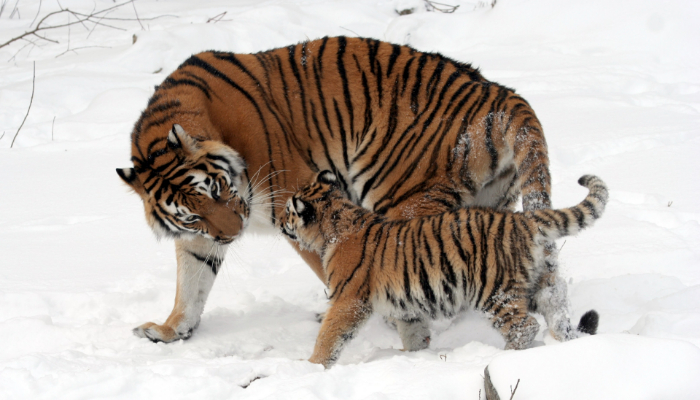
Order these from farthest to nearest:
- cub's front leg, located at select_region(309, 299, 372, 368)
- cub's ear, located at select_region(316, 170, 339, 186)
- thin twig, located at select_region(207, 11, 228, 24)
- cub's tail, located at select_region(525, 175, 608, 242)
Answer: thin twig, located at select_region(207, 11, 228, 24) → cub's ear, located at select_region(316, 170, 339, 186) → cub's front leg, located at select_region(309, 299, 372, 368) → cub's tail, located at select_region(525, 175, 608, 242)

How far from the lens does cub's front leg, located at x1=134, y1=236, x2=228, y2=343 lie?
11.1ft

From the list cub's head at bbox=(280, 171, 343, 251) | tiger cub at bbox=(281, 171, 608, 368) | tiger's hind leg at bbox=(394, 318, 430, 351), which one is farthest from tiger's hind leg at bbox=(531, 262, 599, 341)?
cub's head at bbox=(280, 171, 343, 251)

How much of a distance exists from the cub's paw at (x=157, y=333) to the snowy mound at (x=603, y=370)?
2030mm

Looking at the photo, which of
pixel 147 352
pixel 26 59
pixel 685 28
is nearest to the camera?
pixel 147 352

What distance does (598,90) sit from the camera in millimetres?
6914

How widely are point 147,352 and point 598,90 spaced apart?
5.76 meters

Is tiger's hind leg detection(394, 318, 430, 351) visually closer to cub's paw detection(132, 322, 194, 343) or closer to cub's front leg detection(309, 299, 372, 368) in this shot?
cub's front leg detection(309, 299, 372, 368)

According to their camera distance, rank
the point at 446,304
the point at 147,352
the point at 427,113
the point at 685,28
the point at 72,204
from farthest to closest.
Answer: the point at 685,28, the point at 72,204, the point at 427,113, the point at 147,352, the point at 446,304

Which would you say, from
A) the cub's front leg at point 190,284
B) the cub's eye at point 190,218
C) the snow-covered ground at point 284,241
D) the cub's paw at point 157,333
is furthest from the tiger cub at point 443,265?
the cub's paw at point 157,333

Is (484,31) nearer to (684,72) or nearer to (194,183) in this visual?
(684,72)

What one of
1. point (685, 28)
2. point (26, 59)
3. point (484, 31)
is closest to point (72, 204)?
point (26, 59)

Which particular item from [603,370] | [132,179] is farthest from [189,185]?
[603,370]

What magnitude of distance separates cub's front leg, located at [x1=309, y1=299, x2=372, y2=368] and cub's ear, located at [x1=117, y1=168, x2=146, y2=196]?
1154mm

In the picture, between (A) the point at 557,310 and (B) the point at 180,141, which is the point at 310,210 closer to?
(B) the point at 180,141
